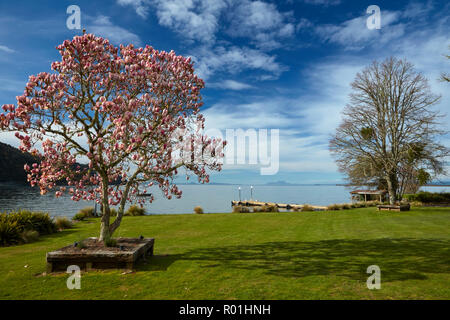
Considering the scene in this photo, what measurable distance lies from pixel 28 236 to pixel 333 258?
14.9 meters

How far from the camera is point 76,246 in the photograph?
8.79 metres

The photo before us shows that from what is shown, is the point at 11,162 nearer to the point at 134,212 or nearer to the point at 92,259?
the point at 134,212

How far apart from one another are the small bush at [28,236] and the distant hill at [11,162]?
92.1 metres

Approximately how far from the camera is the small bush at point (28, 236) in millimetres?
13627

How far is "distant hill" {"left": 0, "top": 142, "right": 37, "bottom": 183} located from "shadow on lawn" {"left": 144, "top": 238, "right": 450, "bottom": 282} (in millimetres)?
101593

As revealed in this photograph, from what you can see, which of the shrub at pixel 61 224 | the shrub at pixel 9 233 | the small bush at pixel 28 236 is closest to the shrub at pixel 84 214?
the shrub at pixel 61 224

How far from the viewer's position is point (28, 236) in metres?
13.8

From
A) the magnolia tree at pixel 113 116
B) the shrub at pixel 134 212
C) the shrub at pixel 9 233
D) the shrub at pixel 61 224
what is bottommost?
the shrub at pixel 134 212

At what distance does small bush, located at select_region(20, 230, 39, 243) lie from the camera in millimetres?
13627

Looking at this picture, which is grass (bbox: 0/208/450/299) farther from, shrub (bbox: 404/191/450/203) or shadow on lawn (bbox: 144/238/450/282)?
shrub (bbox: 404/191/450/203)

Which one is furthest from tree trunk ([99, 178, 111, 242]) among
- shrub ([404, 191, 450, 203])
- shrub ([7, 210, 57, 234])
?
shrub ([404, 191, 450, 203])

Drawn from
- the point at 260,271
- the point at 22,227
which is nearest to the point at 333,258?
the point at 260,271

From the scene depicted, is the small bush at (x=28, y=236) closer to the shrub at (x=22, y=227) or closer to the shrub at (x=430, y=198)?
the shrub at (x=22, y=227)
